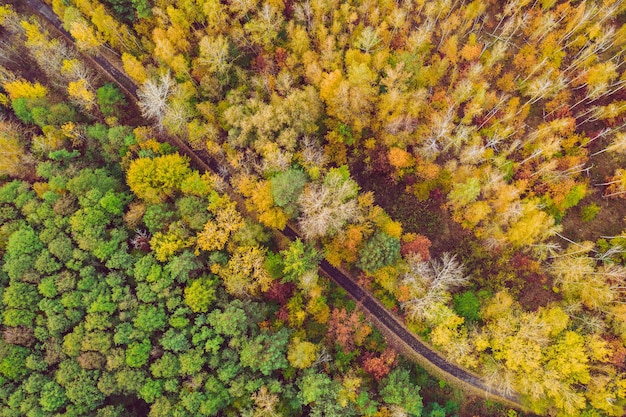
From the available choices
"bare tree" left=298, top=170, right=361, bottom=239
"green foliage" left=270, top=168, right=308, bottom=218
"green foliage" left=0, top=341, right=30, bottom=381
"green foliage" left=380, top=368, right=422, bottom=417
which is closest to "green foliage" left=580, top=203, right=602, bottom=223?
"bare tree" left=298, top=170, right=361, bottom=239

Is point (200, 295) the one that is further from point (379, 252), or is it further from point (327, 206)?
point (379, 252)

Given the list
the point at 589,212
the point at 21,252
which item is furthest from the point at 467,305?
the point at 21,252

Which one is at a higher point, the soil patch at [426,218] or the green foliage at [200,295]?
the green foliage at [200,295]

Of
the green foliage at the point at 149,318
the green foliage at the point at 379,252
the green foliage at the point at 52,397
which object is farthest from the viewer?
the green foliage at the point at 379,252

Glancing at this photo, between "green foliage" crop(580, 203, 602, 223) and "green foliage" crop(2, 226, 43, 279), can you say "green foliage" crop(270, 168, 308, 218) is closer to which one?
"green foliage" crop(2, 226, 43, 279)

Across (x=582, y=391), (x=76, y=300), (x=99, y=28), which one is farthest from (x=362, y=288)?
→ (x=99, y=28)

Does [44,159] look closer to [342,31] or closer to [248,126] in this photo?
[248,126]

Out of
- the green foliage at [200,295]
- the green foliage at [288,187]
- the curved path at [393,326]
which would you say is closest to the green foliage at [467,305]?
the curved path at [393,326]

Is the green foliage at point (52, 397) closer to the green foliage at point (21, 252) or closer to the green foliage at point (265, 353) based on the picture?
the green foliage at point (21, 252)
